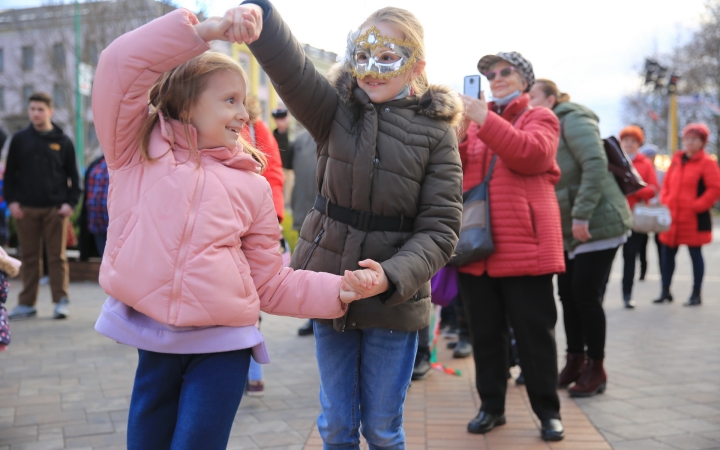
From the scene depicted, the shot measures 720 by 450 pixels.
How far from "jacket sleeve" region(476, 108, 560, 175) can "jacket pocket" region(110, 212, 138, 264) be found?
2.07m

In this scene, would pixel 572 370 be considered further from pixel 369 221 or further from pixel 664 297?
pixel 664 297

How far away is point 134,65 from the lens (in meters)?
2.08

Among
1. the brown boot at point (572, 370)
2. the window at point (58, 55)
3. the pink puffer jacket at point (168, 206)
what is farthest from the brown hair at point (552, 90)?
the window at point (58, 55)

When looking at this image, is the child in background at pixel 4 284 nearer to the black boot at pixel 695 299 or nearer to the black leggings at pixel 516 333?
the black leggings at pixel 516 333

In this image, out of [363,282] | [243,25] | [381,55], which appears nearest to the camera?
[243,25]

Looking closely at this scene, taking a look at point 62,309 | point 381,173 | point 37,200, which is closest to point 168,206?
point 381,173

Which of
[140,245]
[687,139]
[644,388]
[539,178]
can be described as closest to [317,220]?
[140,245]

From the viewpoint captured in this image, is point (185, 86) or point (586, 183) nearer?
point (185, 86)

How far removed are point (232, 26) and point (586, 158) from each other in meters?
3.38

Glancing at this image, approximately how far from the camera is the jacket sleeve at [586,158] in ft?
15.8

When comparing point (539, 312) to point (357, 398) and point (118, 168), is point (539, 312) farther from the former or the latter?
point (118, 168)

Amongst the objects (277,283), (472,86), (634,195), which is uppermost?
(472,86)

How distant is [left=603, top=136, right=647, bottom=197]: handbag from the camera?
17.1 ft

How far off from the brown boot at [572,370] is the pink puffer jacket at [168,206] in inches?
141
